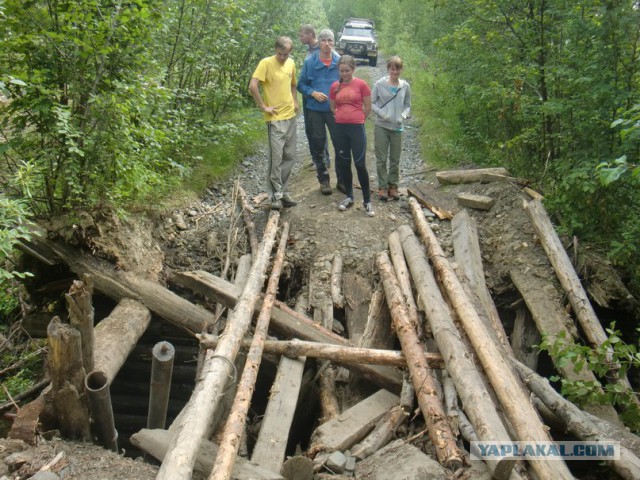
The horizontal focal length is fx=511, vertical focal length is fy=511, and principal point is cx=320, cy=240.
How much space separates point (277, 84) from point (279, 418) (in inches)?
187

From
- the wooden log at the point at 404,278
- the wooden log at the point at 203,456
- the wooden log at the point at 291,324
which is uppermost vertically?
the wooden log at the point at 203,456

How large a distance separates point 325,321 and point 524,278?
2417 mm

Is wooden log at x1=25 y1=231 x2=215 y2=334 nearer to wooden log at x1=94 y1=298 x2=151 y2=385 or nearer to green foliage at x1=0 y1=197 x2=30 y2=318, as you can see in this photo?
wooden log at x1=94 y1=298 x2=151 y2=385

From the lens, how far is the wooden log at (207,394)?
2.96 meters

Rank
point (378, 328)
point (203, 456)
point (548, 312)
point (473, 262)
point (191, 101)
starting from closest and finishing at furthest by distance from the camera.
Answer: point (203, 456) → point (378, 328) → point (548, 312) → point (473, 262) → point (191, 101)

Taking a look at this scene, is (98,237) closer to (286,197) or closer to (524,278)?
(286,197)

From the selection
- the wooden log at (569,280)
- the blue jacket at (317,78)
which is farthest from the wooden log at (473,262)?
the blue jacket at (317,78)

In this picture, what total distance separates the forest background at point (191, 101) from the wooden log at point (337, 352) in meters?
1.89

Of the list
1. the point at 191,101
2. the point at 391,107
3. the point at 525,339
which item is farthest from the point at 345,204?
the point at 191,101

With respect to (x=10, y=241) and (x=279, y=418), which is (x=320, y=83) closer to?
(x=10, y=241)

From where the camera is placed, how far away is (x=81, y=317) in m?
3.51

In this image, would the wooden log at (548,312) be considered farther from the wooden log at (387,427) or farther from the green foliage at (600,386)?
the wooden log at (387,427)

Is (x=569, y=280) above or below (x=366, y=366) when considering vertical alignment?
above

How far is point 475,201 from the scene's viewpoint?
25.2 ft
